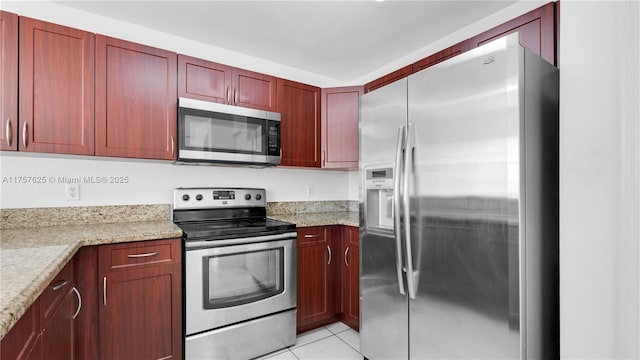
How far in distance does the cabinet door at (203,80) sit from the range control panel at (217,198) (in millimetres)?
712

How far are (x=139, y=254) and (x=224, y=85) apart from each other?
131cm

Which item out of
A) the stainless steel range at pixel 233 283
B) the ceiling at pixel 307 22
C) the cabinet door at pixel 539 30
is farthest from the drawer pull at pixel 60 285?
the cabinet door at pixel 539 30

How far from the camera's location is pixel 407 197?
162cm

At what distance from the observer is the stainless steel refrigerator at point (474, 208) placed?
→ 1253 mm

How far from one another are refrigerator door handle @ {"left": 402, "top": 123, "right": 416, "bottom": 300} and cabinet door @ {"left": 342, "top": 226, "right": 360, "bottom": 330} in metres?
0.81

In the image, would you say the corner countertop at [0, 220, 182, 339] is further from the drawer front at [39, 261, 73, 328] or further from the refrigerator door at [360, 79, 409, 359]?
the refrigerator door at [360, 79, 409, 359]

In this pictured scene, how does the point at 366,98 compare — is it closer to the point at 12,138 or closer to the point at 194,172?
the point at 194,172

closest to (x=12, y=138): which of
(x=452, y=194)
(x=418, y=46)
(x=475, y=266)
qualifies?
(x=452, y=194)

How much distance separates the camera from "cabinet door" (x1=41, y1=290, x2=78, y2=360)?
3.88 feet

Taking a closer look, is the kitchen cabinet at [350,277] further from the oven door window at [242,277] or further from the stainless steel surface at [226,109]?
the stainless steel surface at [226,109]

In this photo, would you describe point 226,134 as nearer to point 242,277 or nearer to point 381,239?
point 242,277

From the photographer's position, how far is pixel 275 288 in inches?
88.4

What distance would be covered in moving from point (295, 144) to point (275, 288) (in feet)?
3.84
